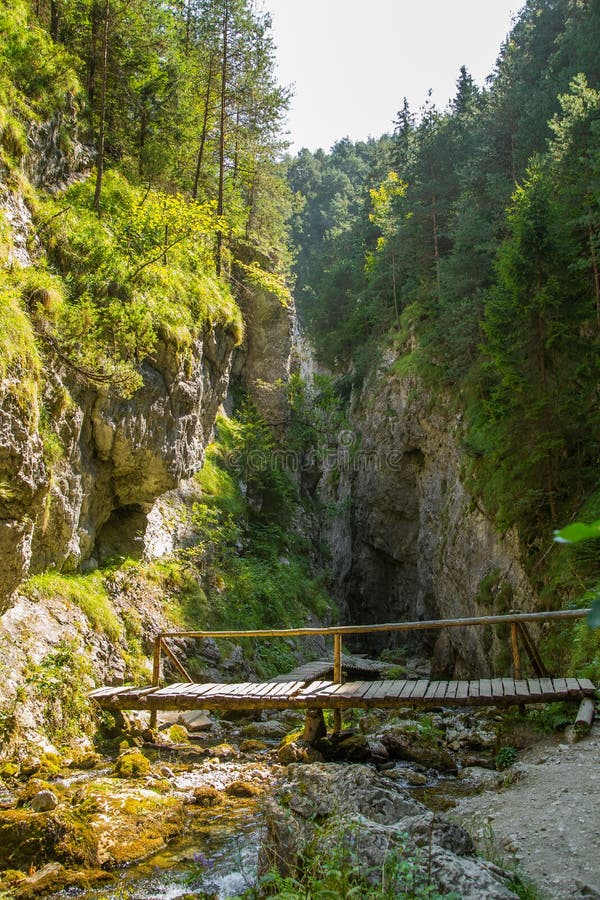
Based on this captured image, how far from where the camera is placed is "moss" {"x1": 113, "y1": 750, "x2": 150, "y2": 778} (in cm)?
743

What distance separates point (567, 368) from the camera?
13.6 meters

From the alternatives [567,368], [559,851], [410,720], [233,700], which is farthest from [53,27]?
[559,851]

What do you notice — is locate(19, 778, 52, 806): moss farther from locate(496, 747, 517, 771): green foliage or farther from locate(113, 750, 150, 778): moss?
locate(496, 747, 517, 771): green foliage

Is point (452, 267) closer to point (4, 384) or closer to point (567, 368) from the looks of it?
point (567, 368)

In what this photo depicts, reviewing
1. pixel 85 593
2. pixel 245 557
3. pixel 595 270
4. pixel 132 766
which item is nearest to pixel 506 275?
pixel 595 270

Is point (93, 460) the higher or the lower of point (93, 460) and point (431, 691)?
the higher

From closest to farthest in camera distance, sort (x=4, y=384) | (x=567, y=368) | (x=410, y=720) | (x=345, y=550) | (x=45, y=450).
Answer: (x=4, y=384)
(x=45, y=450)
(x=410, y=720)
(x=567, y=368)
(x=345, y=550)

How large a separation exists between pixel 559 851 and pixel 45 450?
8.37 meters

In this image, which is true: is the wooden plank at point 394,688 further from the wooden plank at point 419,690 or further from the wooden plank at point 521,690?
the wooden plank at point 521,690

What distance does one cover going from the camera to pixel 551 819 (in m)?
4.98

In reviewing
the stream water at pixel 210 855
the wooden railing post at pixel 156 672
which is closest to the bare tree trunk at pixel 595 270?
the stream water at pixel 210 855

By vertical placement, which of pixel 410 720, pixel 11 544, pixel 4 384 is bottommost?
pixel 410 720

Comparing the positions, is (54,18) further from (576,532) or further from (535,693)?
(576,532)
